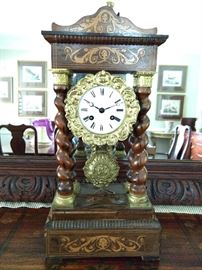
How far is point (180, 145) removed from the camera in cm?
115

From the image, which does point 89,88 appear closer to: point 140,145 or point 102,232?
point 140,145

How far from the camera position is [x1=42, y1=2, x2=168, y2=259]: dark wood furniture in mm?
581

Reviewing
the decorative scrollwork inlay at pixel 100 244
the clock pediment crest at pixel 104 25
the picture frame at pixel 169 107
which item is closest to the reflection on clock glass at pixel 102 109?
the clock pediment crest at pixel 104 25

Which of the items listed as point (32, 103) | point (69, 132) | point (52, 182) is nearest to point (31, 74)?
point (32, 103)

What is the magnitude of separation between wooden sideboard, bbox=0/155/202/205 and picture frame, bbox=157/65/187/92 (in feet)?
2.56

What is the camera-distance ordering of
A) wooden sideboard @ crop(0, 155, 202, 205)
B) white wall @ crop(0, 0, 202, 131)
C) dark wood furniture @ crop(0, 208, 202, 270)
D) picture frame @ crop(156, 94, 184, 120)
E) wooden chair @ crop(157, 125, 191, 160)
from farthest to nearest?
white wall @ crop(0, 0, 202, 131)
picture frame @ crop(156, 94, 184, 120)
wooden chair @ crop(157, 125, 191, 160)
wooden sideboard @ crop(0, 155, 202, 205)
dark wood furniture @ crop(0, 208, 202, 270)

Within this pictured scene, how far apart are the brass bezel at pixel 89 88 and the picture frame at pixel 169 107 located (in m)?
0.87

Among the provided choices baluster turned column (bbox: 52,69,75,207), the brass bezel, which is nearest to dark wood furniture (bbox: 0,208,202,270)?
baluster turned column (bbox: 52,69,75,207)

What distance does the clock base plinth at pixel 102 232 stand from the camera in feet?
1.93

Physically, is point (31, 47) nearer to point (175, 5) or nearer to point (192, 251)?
point (175, 5)

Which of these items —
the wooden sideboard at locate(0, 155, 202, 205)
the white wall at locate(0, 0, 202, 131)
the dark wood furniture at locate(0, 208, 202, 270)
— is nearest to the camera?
the dark wood furniture at locate(0, 208, 202, 270)

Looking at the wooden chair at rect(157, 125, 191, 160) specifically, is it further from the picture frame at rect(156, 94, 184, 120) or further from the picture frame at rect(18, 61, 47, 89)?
the picture frame at rect(18, 61, 47, 89)

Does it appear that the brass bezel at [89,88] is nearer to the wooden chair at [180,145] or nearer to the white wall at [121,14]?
the wooden chair at [180,145]

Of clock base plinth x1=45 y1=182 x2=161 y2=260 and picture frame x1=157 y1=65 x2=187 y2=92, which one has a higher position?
picture frame x1=157 y1=65 x2=187 y2=92
